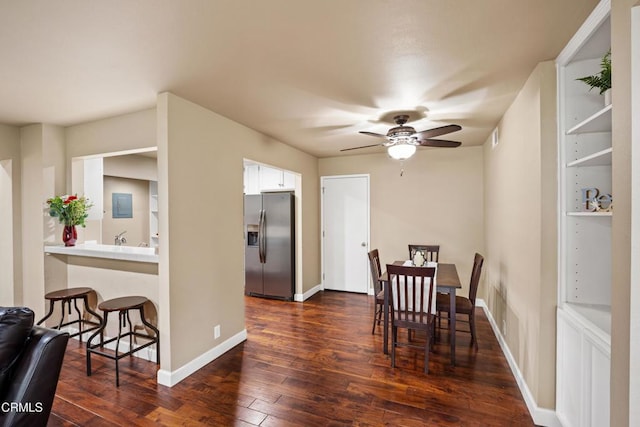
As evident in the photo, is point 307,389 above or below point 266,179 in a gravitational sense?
below

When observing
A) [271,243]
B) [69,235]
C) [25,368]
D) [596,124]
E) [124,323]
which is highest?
[596,124]

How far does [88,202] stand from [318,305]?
344cm

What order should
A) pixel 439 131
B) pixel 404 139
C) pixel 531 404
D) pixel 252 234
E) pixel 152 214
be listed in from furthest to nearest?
pixel 152 214 → pixel 252 234 → pixel 404 139 → pixel 439 131 → pixel 531 404

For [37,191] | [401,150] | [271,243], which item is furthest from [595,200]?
[37,191]

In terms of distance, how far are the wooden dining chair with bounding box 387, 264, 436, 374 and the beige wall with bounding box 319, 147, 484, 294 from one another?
7.14 ft

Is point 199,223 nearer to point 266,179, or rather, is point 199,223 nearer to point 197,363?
point 197,363

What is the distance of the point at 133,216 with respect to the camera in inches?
232

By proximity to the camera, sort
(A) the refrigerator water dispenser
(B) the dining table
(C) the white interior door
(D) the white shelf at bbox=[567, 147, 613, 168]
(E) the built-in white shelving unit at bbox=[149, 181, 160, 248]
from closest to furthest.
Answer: (D) the white shelf at bbox=[567, 147, 613, 168] → (B) the dining table → (A) the refrigerator water dispenser → (C) the white interior door → (E) the built-in white shelving unit at bbox=[149, 181, 160, 248]

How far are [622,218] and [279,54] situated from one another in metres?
1.93

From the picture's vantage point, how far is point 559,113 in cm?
197

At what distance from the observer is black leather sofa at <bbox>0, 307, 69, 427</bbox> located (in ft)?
4.12

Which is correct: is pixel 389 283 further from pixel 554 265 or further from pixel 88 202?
pixel 88 202

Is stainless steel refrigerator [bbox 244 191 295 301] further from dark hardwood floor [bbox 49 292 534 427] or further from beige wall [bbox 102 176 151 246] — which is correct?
beige wall [bbox 102 176 151 246]

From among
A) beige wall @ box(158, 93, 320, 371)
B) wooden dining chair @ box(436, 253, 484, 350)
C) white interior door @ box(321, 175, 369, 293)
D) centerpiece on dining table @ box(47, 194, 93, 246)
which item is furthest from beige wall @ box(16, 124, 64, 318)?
wooden dining chair @ box(436, 253, 484, 350)
